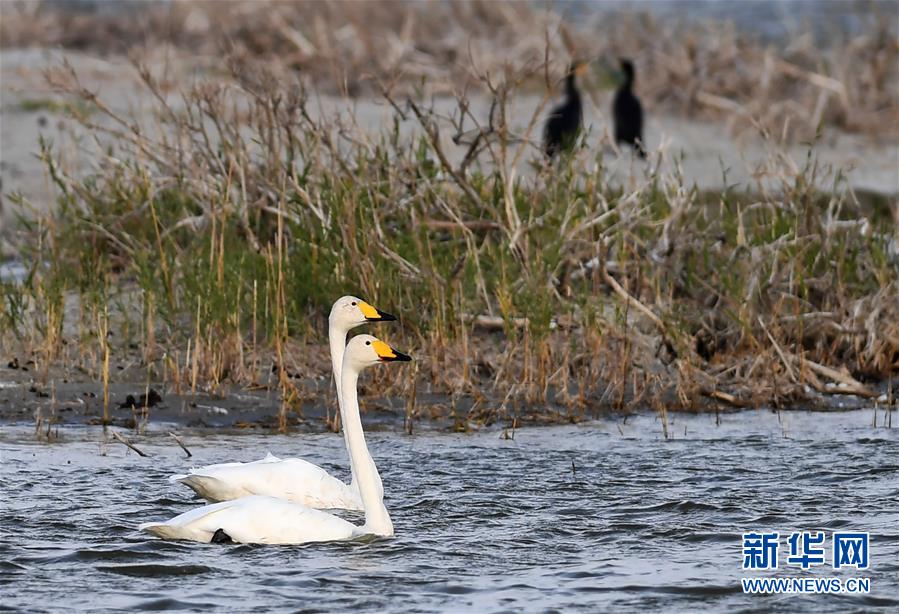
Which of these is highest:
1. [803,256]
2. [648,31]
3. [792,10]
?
[792,10]

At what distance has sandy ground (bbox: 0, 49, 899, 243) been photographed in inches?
663

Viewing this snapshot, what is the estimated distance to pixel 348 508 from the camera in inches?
277

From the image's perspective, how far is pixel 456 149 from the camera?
51.2 ft

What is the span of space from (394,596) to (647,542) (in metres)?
1.14

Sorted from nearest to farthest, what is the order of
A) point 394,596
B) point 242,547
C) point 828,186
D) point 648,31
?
point 394,596 < point 242,547 < point 828,186 < point 648,31

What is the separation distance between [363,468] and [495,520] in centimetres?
56

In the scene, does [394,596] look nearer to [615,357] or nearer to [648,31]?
[615,357]

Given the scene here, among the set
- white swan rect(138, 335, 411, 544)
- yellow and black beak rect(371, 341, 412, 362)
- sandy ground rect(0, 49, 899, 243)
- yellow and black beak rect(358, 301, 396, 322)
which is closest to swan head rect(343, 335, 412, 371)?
yellow and black beak rect(371, 341, 412, 362)

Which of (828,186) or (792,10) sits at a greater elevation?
(792,10)

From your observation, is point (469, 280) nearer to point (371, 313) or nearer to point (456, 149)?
point (371, 313)

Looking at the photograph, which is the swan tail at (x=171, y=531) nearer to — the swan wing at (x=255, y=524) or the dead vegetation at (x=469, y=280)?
the swan wing at (x=255, y=524)

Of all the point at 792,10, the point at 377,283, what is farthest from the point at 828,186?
the point at 792,10

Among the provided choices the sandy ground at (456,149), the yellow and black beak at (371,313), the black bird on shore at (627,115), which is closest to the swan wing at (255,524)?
the yellow and black beak at (371,313)

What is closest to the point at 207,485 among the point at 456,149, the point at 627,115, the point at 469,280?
the point at 469,280
